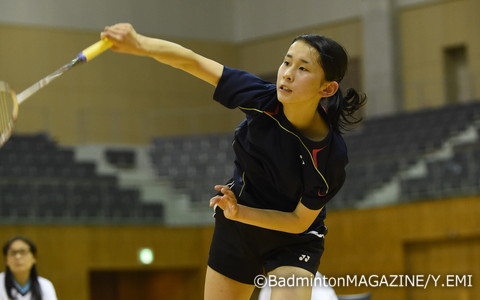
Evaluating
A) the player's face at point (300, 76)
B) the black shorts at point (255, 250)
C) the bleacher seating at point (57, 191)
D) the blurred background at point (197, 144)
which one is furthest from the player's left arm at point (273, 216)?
the bleacher seating at point (57, 191)

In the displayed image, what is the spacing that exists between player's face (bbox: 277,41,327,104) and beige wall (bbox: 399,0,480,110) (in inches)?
603

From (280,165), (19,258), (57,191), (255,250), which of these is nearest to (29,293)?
(19,258)

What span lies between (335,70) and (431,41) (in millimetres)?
16876

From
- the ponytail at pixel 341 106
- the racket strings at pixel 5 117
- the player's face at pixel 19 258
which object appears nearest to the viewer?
the racket strings at pixel 5 117

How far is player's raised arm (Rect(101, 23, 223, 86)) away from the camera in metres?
3.49

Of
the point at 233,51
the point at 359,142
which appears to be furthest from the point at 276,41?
the point at 359,142

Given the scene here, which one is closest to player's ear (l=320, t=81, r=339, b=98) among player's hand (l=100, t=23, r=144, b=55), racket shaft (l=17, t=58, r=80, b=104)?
player's hand (l=100, t=23, r=144, b=55)

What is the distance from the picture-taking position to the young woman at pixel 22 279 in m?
7.13

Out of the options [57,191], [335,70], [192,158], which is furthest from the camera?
[192,158]

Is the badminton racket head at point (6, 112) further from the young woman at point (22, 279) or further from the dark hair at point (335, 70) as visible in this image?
the young woman at point (22, 279)

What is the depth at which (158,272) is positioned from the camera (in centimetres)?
1722

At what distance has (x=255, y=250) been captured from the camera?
440cm

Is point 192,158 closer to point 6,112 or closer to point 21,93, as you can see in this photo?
point 6,112

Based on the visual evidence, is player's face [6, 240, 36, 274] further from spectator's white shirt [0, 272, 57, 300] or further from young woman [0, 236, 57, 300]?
spectator's white shirt [0, 272, 57, 300]
